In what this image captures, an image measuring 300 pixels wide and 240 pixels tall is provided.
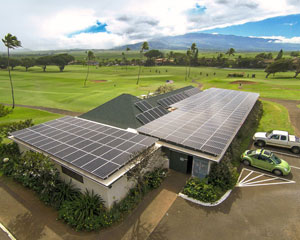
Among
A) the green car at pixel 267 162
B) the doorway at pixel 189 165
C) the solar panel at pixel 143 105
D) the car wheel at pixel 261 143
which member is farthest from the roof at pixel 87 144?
the car wheel at pixel 261 143

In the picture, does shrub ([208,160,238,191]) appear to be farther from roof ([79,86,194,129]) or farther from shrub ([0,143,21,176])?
shrub ([0,143,21,176])

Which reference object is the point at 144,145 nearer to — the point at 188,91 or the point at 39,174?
the point at 39,174

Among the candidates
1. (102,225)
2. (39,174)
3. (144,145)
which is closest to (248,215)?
(144,145)

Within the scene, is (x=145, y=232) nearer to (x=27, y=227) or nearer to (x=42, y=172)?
(x=27, y=227)

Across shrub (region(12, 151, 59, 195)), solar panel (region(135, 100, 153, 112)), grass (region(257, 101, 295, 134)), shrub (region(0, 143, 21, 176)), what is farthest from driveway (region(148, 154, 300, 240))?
shrub (region(0, 143, 21, 176))

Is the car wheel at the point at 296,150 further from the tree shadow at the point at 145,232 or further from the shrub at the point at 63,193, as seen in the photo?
the shrub at the point at 63,193

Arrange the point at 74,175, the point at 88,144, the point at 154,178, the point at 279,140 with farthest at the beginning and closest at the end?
the point at 279,140, the point at 154,178, the point at 88,144, the point at 74,175

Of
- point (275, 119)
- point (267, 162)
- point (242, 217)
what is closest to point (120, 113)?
point (242, 217)

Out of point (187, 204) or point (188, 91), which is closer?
point (187, 204)
